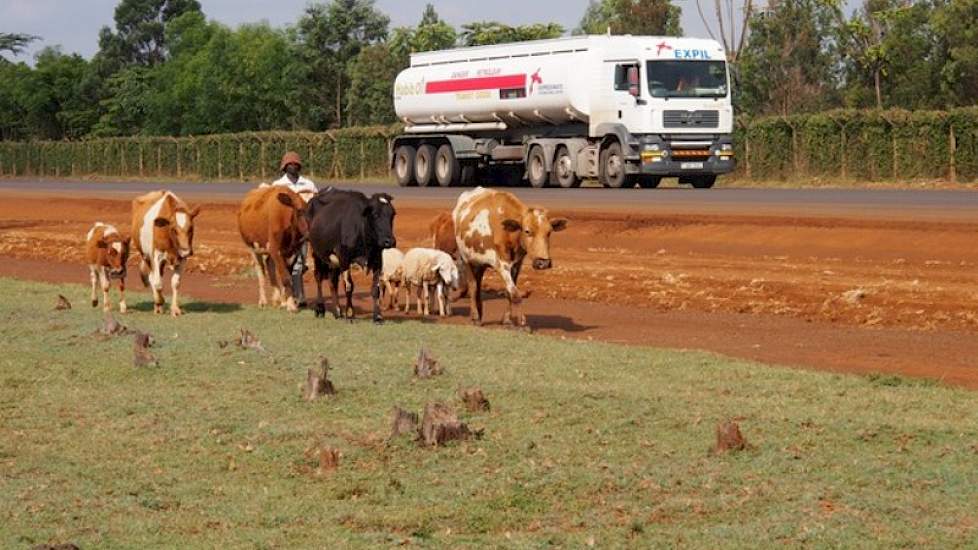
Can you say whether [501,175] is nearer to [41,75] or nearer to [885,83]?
[885,83]

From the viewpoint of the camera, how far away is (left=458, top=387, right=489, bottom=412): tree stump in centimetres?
1434

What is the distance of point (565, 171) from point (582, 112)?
218cm

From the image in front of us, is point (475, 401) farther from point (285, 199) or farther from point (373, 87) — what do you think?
point (373, 87)

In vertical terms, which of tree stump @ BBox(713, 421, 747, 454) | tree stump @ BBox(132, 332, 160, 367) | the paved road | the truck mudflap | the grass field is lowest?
the grass field

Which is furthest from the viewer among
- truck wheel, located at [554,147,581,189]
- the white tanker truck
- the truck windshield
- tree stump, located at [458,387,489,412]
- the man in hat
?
truck wheel, located at [554,147,581,189]

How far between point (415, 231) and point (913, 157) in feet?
72.0

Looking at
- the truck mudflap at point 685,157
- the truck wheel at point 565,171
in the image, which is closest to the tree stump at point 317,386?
the truck mudflap at point 685,157

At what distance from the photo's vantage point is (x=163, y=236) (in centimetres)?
2323

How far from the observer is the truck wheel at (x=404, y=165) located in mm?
59250

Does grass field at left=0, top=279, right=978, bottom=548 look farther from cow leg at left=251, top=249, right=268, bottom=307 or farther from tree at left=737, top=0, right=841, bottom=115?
tree at left=737, top=0, right=841, bottom=115

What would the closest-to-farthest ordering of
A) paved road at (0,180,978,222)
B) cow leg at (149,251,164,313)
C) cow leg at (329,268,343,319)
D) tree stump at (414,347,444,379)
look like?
tree stump at (414,347,444,379)
cow leg at (329,268,343,319)
cow leg at (149,251,164,313)
paved road at (0,180,978,222)

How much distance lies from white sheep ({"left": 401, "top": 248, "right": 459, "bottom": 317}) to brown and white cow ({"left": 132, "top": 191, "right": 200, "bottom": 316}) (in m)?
2.84

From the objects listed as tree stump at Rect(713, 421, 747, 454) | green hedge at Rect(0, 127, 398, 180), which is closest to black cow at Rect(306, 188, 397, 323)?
tree stump at Rect(713, 421, 747, 454)

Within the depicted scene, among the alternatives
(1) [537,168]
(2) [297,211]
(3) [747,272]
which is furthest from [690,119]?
(2) [297,211]
